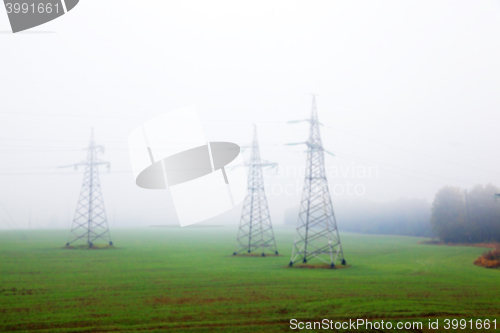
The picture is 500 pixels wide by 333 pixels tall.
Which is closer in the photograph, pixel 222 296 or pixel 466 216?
pixel 222 296

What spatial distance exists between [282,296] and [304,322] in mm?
4570

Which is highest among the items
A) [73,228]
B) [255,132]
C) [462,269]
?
[255,132]

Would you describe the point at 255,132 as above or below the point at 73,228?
above

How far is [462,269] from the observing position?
3281 cm

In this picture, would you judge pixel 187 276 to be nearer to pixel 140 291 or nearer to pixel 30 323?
pixel 140 291

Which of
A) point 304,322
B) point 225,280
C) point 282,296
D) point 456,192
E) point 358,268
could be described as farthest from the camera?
point 456,192

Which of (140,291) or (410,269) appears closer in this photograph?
(140,291)

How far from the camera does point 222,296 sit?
20641 mm

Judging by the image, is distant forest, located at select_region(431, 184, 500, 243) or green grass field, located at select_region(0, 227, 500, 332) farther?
distant forest, located at select_region(431, 184, 500, 243)

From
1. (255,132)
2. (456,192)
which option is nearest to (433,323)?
(255,132)

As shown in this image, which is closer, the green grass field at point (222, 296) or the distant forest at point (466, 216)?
the green grass field at point (222, 296)

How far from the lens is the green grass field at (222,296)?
15.9 m

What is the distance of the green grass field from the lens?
52.2ft

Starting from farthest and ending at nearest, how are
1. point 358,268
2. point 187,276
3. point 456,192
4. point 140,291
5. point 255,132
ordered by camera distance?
point 456,192 → point 255,132 → point 358,268 → point 187,276 → point 140,291
